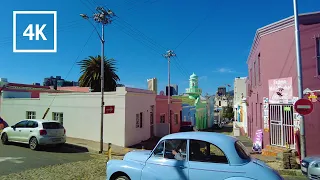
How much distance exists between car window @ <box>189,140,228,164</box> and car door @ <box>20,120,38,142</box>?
11.7 meters

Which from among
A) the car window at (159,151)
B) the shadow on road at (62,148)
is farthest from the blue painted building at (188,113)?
the car window at (159,151)

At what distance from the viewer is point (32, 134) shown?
48.0 feet

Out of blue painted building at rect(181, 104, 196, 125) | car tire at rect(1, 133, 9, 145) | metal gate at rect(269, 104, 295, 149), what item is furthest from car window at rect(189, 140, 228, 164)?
blue painted building at rect(181, 104, 196, 125)

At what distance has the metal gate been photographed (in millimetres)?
13445

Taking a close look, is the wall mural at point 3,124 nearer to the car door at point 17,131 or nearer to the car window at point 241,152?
the car door at point 17,131

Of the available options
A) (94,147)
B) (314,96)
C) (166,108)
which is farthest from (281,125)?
(166,108)

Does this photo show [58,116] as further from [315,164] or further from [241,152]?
[241,152]

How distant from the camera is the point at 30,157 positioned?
41.2 ft

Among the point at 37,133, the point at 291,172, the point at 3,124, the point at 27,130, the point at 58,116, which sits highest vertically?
the point at 58,116

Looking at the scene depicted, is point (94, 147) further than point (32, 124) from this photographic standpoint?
Yes

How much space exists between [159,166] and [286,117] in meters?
10.0

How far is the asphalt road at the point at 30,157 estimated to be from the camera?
35.1ft

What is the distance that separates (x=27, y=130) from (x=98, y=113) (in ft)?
15.9

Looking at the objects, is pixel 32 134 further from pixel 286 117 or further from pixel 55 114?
pixel 286 117
